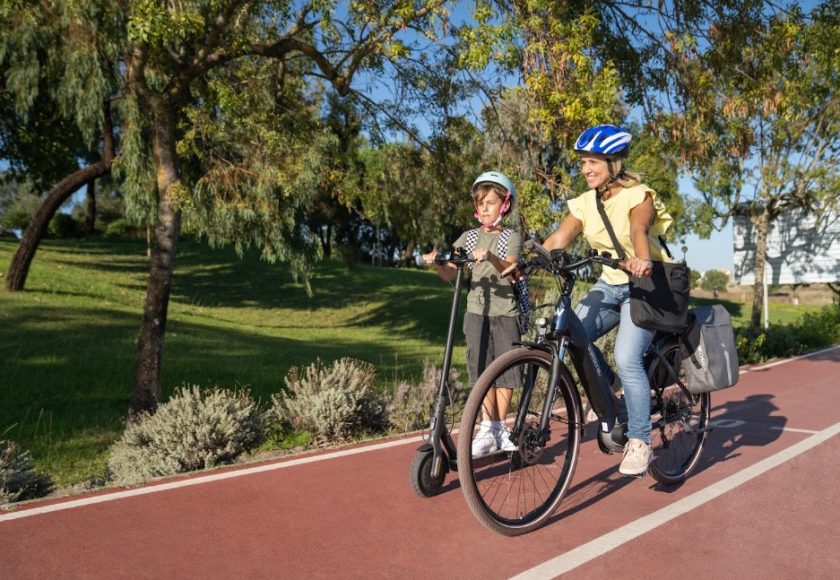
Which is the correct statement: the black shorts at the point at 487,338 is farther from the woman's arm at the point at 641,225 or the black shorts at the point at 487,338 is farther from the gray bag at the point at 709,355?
the gray bag at the point at 709,355

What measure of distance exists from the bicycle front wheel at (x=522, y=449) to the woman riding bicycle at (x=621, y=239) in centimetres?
37

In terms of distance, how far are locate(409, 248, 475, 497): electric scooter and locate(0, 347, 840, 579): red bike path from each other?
6.0 inches

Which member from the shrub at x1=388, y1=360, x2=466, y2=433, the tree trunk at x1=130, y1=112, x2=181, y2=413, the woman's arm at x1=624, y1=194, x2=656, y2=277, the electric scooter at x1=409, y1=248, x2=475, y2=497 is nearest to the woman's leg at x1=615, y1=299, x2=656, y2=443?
the woman's arm at x1=624, y1=194, x2=656, y2=277

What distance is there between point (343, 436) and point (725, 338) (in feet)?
11.2

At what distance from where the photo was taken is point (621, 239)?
453 centimetres

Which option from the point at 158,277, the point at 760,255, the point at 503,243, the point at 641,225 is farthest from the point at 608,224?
the point at 760,255

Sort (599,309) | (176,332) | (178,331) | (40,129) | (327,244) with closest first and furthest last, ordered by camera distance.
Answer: (599,309) → (176,332) → (178,331) → (40,129) → (327,244)

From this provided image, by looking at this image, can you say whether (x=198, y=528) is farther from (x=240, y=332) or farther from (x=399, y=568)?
(x=240, y=332)

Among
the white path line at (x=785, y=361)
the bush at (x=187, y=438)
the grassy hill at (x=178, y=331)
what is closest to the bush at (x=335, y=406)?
the bush at (x=187, y=438)

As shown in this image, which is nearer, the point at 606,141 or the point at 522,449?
the point at 522,449

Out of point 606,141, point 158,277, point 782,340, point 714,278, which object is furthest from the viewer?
point 714,278

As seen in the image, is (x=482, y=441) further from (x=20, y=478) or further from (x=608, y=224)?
(x=20, y=478)

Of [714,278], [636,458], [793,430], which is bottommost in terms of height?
[714,278]

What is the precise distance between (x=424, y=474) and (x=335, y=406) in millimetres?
2378
